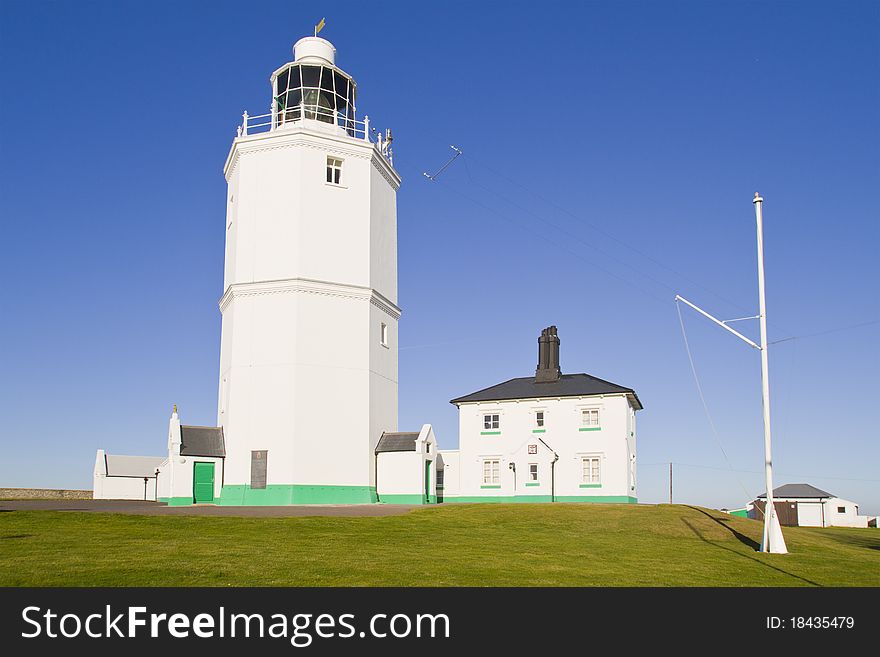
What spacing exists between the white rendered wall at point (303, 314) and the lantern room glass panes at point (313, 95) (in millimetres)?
1146

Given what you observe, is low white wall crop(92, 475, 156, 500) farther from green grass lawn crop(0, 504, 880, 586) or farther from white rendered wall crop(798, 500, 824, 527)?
white rendered wall crop(798, 500, 824, 527)

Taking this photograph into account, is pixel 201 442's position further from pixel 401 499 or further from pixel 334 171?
pixel 334 171

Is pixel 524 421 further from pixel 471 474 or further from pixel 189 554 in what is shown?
pixel 189 554

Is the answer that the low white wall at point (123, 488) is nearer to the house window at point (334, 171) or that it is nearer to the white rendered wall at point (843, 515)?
the house window at point (334, 171)

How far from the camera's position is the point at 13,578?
12.0m

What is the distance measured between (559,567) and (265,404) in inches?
827

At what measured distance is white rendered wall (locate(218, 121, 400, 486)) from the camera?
110 ft

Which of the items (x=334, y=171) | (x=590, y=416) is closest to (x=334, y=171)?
(x=334, y=171)

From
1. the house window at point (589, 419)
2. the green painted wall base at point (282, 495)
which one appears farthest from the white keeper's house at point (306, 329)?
the house window at point (589, 419)

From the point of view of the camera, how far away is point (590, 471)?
130 feet

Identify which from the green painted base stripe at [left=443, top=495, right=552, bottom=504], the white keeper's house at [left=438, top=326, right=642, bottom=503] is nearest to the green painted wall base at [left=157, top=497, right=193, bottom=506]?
the green painted base stripe at [left=443, top=495, right=552, bottom=504]

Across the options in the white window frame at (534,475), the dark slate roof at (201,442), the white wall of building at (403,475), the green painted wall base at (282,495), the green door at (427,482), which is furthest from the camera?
the white window frame at (534,475)

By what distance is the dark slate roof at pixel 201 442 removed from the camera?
3316 cm
